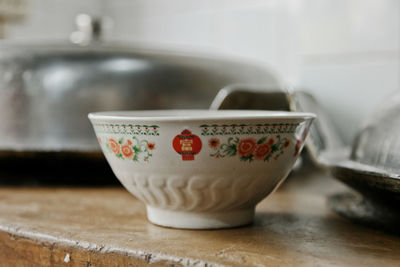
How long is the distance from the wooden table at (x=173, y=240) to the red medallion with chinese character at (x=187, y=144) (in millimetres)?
66

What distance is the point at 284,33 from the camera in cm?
97

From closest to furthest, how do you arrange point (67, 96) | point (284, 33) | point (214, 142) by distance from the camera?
point (214, 142)
point (67, 96)
point (284, 33)

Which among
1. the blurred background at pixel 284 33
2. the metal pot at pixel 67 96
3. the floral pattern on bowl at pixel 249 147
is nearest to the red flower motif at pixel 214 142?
the floral pattern on bowl at pixel 249 147

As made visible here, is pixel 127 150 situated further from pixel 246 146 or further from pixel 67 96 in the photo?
pixel 67 96

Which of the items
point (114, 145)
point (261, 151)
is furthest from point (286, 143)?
point (114, 145)

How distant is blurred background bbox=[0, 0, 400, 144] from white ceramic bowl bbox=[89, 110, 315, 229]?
0.35 metres

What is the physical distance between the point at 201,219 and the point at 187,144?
0.07 m

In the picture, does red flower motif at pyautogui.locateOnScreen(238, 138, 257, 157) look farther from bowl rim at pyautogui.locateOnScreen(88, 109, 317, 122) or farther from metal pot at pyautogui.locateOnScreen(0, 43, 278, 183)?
metal pot at pyautogui.locateOnScreen(0, 43, 278, 183)

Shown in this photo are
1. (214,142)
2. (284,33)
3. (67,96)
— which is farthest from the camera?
(284,33)

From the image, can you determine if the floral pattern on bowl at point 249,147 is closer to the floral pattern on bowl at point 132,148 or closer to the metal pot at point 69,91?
the floral pattern on bowl at point 132,148

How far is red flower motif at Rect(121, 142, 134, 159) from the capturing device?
1.24 ft

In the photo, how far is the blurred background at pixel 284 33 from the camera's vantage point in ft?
2.62

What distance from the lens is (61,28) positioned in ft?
4.19

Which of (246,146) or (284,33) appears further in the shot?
(284,33)
